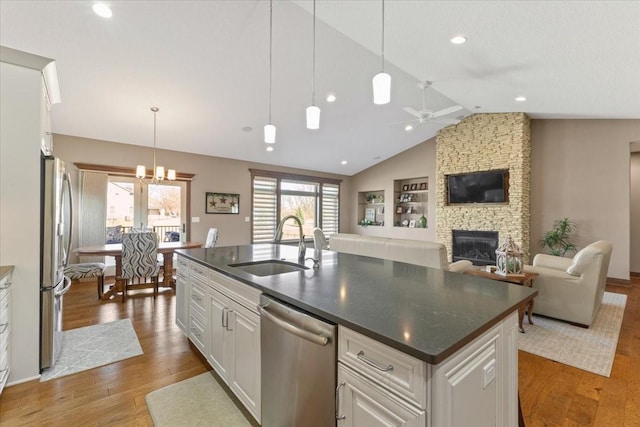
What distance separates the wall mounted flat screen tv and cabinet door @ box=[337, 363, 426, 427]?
6.51 meters

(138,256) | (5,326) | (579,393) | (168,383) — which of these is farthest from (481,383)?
(138,256)

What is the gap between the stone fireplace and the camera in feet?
19.5

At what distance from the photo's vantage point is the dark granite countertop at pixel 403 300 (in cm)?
91

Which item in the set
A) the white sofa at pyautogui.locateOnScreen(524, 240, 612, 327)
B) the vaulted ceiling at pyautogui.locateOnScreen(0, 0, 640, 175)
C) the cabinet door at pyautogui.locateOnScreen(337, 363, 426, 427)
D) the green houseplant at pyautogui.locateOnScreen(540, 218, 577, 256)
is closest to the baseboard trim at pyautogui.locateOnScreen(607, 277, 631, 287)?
the green houseplant at pyautogui.locateOnScreen(540, 218, 577, 256)

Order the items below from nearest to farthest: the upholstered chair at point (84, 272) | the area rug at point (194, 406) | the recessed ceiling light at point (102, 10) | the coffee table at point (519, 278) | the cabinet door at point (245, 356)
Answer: the cabinet door at point (245, 356) → the area rug at point (194, 406) → the recessed ceiling light at point (102, 10) → the coffee table at point (519, 278) → the upholstered chair at point (84, 272)

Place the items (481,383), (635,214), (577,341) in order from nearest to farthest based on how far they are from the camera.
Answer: (481,383), (577,341), (635,214)

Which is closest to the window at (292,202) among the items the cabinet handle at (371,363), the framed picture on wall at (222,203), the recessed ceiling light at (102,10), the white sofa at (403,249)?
the framed picture on wall at (222,203)

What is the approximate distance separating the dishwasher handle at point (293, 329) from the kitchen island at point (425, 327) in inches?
3.0

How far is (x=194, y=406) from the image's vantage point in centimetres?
196

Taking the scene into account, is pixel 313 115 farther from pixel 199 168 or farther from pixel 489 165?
pixel 489 165

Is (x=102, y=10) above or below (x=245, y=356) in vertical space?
above

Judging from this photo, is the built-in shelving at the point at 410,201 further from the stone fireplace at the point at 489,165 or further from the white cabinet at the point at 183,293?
the white cabinet at the point at 183,293

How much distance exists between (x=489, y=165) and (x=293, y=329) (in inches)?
259

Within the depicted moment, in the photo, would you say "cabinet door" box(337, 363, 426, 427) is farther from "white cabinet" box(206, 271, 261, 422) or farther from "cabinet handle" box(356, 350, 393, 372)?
"white cabinet" box(206, 271, 261, 422)
